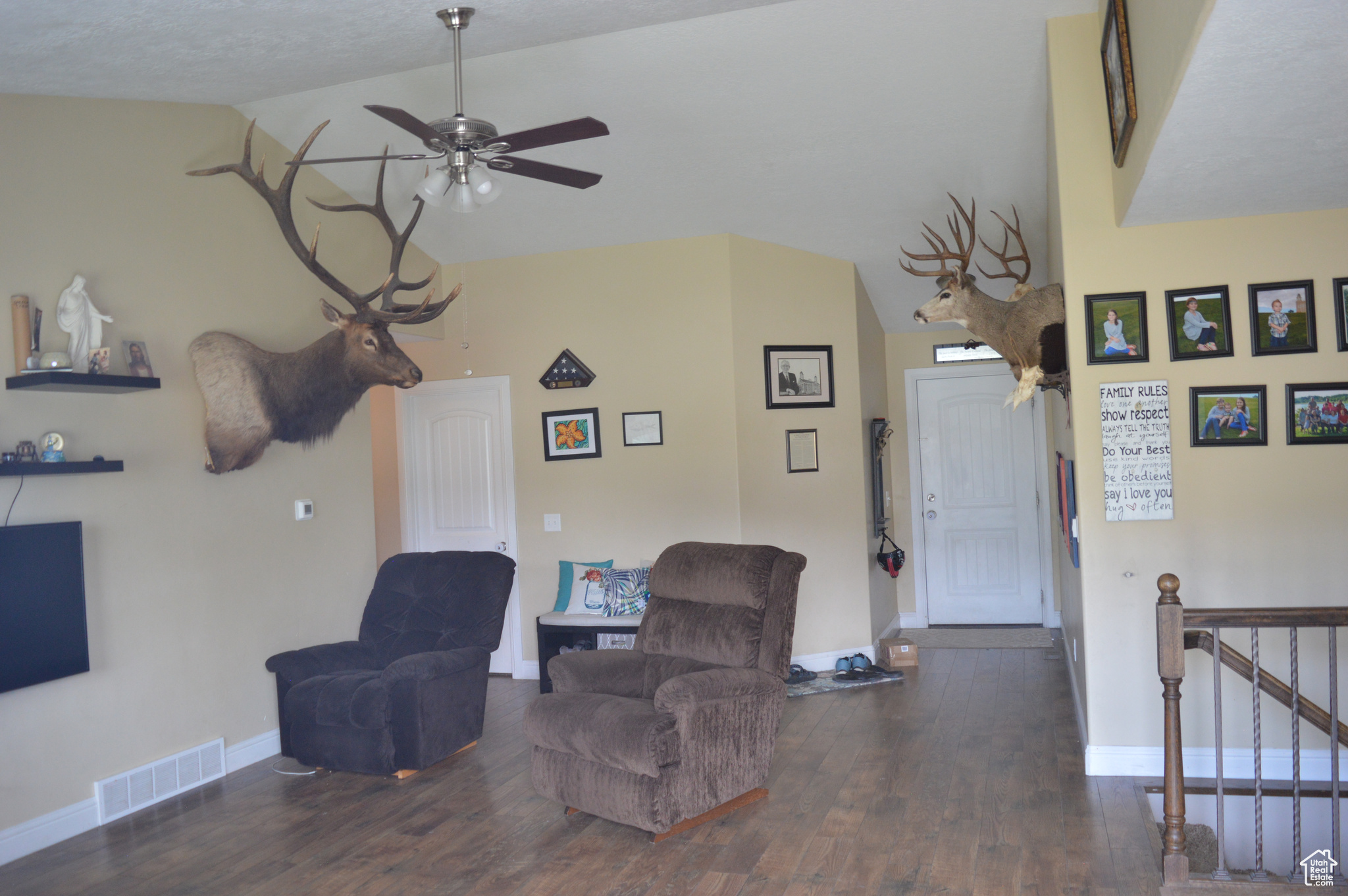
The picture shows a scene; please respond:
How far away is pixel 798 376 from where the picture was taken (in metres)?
5.88

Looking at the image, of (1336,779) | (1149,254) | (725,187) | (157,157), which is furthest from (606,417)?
(1336,779)

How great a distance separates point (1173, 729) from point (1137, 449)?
4.31 ft

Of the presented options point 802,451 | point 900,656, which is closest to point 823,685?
point 900,656

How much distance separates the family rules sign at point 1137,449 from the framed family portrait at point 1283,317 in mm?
384

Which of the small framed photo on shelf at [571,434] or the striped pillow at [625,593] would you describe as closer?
the striped pillow at [625,593]

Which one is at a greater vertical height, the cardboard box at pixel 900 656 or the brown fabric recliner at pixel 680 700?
the brown fabric recliner at pixel 680 700

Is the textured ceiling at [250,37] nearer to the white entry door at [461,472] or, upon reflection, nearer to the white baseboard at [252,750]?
the white entry door at [461,472]

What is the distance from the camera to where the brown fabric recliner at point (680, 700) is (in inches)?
128

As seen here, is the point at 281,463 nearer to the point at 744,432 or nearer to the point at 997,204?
the point at 744,432

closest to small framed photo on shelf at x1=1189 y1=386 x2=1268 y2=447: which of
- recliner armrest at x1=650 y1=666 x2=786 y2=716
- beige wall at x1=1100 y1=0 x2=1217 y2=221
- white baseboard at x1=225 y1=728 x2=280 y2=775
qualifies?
beige wall at x1=1100 y1=0 x2=1217 y2=221

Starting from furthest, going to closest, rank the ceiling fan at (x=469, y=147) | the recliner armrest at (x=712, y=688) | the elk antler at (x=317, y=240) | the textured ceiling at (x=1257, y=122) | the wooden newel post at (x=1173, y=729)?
the elk antler at (x=317, y=240), the recliner armrest at (x=712, y=688), the ceiling fan at (x=469, y=147), the wooden newel post at (x=1173, y=729), the textured ceiling at (x=1257, y=122)

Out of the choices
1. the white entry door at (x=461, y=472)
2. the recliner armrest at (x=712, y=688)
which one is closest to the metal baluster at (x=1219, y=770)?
the recliner armrest at (x=712, y=688)

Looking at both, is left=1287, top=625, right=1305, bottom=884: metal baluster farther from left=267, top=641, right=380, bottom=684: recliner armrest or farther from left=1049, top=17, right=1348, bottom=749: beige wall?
left=267, top=641, right=380, bottom=684: recliner armrest

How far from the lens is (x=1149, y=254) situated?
3674mm
